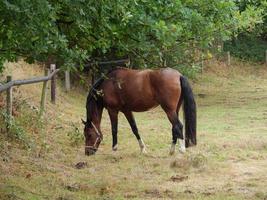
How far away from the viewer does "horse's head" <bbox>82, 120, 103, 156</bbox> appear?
974 centimetres

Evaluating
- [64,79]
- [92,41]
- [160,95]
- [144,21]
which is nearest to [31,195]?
[92,41]

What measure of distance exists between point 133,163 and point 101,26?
378 cm

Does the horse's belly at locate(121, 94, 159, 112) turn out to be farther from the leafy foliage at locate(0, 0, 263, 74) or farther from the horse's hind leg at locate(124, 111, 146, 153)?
the leafy foliage at locate(0, 0, 263, 74)

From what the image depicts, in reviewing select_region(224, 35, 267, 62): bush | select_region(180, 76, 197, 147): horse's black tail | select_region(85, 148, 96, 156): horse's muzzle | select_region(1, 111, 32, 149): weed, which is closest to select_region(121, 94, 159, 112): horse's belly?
select_region(180, 76, 197, 147): horse's black tail

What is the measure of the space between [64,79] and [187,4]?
1275 cm

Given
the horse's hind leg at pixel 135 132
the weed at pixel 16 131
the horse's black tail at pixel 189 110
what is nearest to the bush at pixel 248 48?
the horse's hind leg at pixel 135 132

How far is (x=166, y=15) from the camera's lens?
6152mm

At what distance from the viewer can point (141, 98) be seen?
393 inches

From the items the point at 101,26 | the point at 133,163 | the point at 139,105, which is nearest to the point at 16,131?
the point at 133,163

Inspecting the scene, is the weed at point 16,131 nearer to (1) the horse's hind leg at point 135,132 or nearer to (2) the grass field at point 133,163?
(2) the grass field at point 133,163

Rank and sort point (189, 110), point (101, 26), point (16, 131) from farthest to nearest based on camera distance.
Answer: point (189, 110), point (16, 131), point (101, 26)

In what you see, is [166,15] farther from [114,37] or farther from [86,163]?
[86,163]

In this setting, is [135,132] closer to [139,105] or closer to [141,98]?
[139,105]

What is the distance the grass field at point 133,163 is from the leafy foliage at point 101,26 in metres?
1.65
